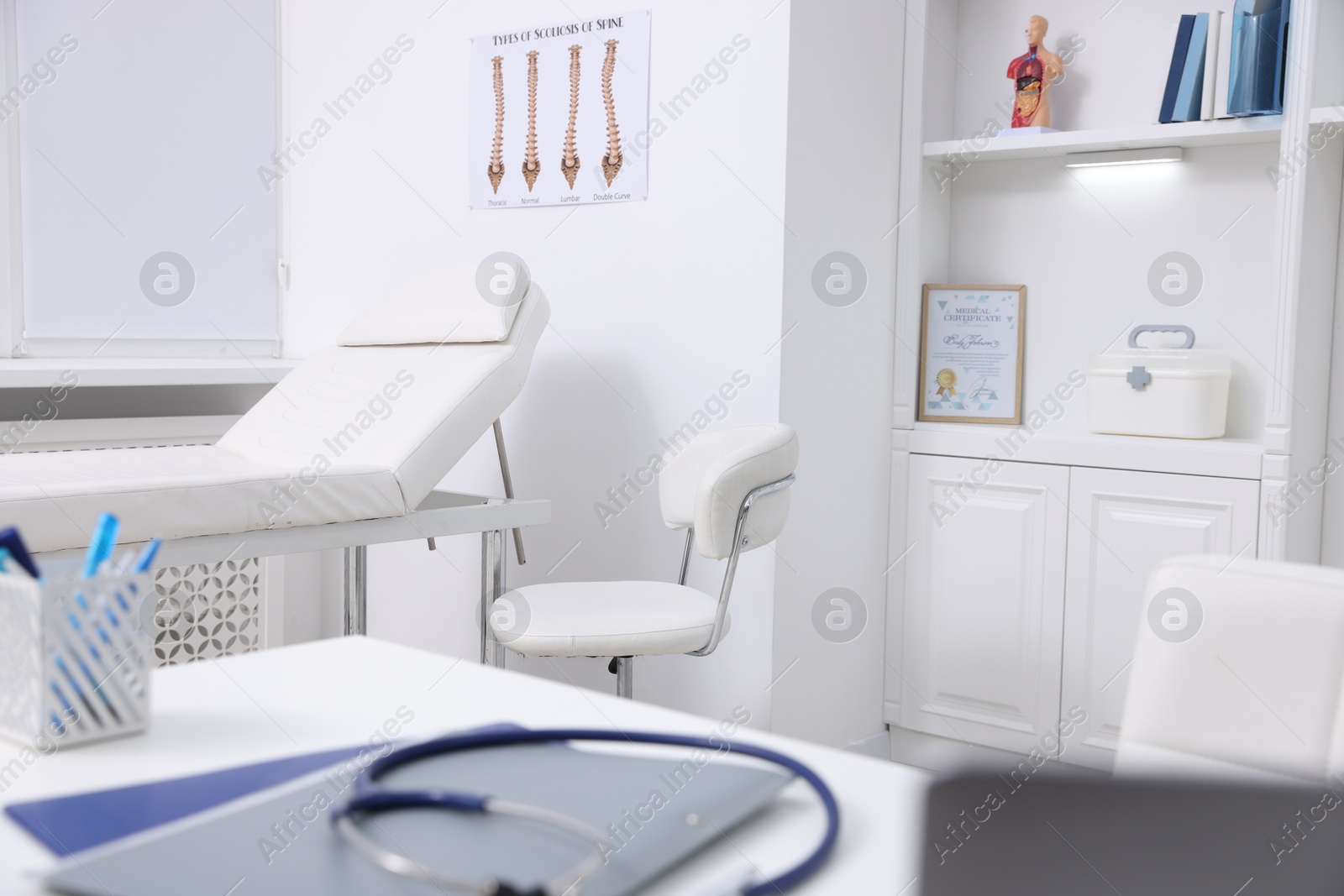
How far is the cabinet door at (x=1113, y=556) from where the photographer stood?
7.79ft

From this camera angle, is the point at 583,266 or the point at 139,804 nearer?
the point at 139,804

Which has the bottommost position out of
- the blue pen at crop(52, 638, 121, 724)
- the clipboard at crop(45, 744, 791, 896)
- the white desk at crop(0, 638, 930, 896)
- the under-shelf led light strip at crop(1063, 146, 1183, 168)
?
the white desk at crop(0, 638, 930, 896)

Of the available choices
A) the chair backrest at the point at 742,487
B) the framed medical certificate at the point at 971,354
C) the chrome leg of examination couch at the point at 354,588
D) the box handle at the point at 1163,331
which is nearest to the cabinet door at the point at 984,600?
the framed medical certificate at the point at 971,354

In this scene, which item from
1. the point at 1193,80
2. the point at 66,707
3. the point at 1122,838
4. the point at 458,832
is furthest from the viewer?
the point at 1193,80

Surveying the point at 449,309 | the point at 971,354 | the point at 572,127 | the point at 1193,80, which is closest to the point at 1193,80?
the point at 1193,80

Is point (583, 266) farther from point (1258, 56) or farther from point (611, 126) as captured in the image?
point (1258, 56)

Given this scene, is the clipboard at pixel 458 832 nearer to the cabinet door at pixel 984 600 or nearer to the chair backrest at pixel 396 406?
the chair backrest at pixel 396 406

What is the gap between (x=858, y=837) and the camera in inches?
23.7

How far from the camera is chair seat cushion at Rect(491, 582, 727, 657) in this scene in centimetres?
196

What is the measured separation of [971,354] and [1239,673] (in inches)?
80.6

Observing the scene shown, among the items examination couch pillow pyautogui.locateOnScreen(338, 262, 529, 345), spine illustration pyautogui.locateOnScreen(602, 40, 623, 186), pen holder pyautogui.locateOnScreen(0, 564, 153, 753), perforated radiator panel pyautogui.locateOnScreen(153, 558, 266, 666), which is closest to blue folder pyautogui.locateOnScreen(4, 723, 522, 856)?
Result: pen holder pyautogui.locateOnScreen(0, 564, 153, 753)

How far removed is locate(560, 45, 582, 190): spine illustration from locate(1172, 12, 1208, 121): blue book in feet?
4.28

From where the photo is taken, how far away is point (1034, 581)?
257 cm

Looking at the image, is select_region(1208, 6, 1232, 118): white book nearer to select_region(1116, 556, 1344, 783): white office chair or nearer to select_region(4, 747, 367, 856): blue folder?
select_region(1116, 556, 1344, 783): white office chair
